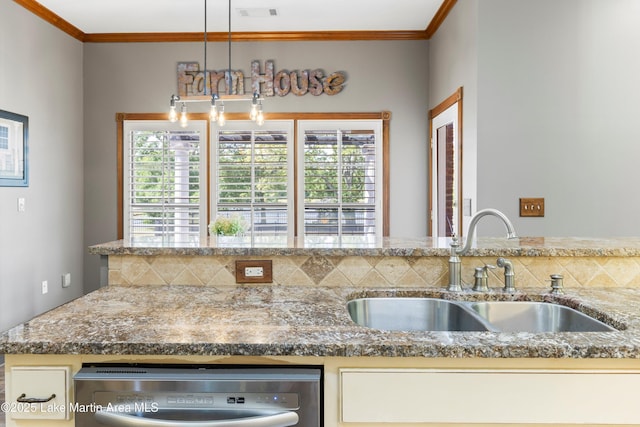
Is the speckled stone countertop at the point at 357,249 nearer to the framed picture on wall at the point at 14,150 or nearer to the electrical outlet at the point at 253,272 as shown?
the electrical outlet at the point at 253,272

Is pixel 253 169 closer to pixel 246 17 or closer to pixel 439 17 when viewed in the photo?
pixel 246 17

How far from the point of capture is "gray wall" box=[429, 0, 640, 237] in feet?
10.5

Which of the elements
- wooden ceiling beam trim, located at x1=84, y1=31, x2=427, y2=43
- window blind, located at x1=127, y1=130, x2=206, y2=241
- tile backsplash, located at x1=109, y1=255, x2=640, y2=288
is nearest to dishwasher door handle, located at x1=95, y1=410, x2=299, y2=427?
tile backsplash, located at x1=109, y1=255, x2=640, y2=288

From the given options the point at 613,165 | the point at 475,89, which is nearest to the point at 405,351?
the point at 475,89

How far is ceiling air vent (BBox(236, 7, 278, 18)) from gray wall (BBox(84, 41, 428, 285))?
54 cm

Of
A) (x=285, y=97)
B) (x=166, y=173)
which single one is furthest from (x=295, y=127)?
(x=166, y=173)

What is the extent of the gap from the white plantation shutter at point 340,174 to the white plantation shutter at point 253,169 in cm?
19

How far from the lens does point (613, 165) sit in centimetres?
324

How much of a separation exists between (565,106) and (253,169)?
9.66 feet

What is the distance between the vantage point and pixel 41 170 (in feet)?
14.0

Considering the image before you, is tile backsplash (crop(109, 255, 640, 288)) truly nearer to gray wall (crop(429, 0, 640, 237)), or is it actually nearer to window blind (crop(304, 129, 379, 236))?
gray wall (crop(429, 0, 640, 237))

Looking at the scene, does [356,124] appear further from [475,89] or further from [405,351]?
[405,351]

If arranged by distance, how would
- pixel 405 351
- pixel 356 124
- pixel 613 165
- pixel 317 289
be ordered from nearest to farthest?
pixel 405 351 < pixel 317 289 < pixel 613 165 < pixel 356 124

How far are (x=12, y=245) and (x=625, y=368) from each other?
13.9 ft
